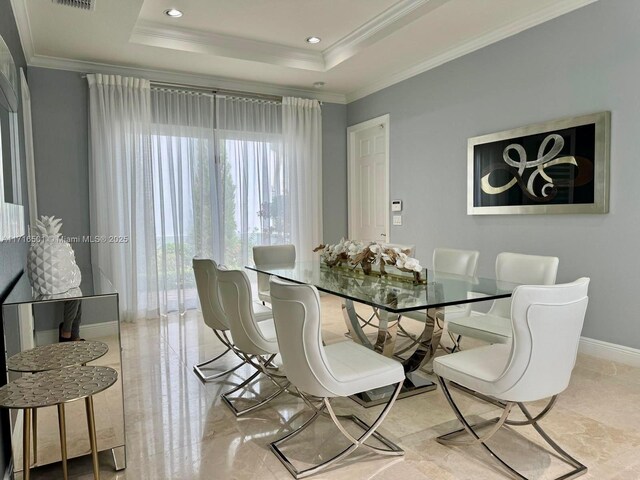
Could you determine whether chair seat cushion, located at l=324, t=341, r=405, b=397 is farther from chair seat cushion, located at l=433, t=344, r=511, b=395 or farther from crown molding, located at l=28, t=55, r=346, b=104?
crown molding, located at l=28, t=55, r=346, b=104

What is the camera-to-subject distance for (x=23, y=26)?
3.67 m

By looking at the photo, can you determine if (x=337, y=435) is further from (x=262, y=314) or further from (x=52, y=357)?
(x=52, y=357)

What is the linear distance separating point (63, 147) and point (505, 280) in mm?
4494

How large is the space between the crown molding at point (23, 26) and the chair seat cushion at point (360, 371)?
3.30m

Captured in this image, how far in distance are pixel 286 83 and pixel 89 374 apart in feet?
15.4

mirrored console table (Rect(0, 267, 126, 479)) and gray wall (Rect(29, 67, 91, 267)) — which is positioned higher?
gray wall (Rect(29, 67, 91, 267))

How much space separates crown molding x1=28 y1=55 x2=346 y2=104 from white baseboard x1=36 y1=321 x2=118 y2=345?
3.76 m

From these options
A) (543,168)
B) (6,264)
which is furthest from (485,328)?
(6,264)

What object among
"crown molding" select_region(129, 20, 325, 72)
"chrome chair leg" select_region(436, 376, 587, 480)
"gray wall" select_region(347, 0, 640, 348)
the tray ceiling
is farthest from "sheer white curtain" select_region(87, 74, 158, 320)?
"chrome chair leg" select_region(436, 376, 587, 480)

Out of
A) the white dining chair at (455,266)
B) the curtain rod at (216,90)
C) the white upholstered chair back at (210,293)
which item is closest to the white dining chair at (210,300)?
the white upholstered chair back at (210,293)

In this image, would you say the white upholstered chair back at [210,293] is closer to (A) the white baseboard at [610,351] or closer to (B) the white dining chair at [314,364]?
(B) the white dining chair at [314,364]

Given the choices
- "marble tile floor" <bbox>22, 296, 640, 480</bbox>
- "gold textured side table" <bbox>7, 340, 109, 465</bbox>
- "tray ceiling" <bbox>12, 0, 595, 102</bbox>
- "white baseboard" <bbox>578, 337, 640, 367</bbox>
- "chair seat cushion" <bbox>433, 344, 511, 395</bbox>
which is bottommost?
"marble tile floor" <bbox>22, 296, 640, 480</bbox>

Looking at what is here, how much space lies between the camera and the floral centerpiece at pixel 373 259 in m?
2.86

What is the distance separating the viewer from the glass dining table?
2355mm
